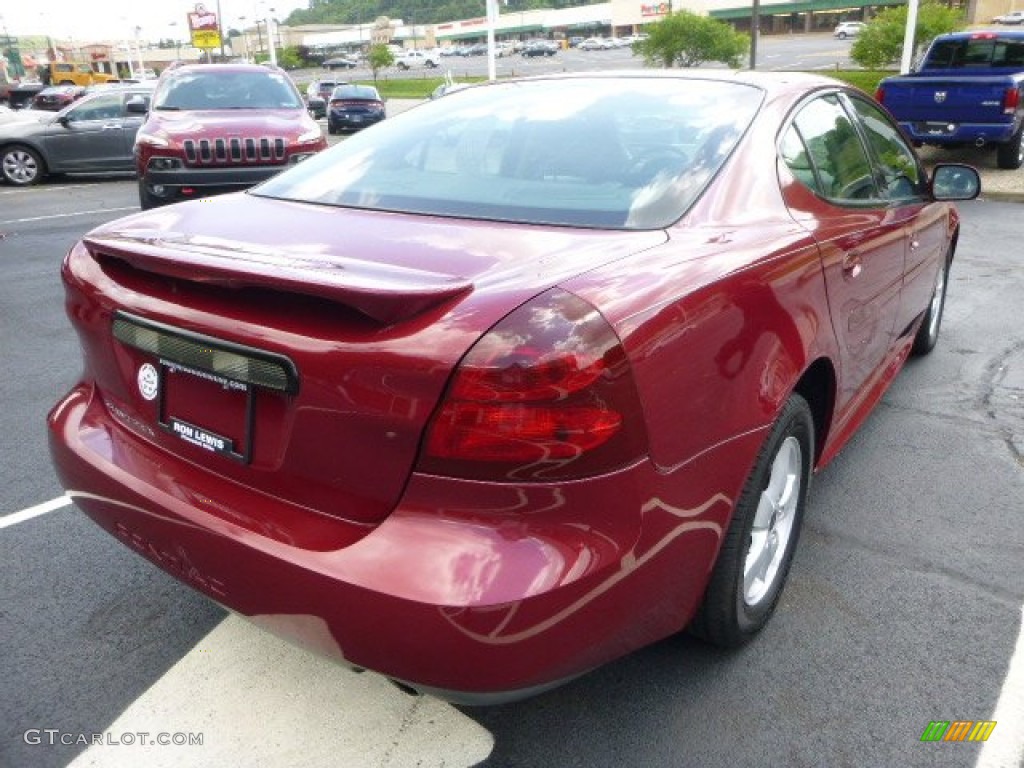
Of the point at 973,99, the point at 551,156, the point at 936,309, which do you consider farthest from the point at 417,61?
the point at 551,156

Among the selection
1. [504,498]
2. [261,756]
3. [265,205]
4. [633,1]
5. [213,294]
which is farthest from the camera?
[633,1]

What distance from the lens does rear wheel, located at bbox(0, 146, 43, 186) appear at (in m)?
14.4

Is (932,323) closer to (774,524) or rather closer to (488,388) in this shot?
(774,524)

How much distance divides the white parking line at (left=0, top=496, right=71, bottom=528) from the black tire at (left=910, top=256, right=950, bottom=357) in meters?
4.30

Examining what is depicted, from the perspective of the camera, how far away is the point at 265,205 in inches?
101

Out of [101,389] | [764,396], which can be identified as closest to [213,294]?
[101,389]

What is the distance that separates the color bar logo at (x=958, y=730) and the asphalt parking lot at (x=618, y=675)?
20 mm

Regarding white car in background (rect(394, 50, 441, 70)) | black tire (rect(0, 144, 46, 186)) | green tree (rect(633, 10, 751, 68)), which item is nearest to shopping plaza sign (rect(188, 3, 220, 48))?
green tree (rect(633, 10, 751, 68))

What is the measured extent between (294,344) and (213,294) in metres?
0.29

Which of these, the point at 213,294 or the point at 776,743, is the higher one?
the point at 213,294

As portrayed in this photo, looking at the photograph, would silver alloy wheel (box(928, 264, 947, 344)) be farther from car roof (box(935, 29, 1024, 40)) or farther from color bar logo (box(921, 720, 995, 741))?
car roof (box(935, 29, 1024, 40))

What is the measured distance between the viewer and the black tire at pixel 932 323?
489 cm

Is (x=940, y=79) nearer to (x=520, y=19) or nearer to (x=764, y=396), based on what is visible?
(x=764, y=396)

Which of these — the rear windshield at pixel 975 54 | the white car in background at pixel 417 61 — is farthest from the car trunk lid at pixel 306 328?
the white car in background at pixel 417 61
